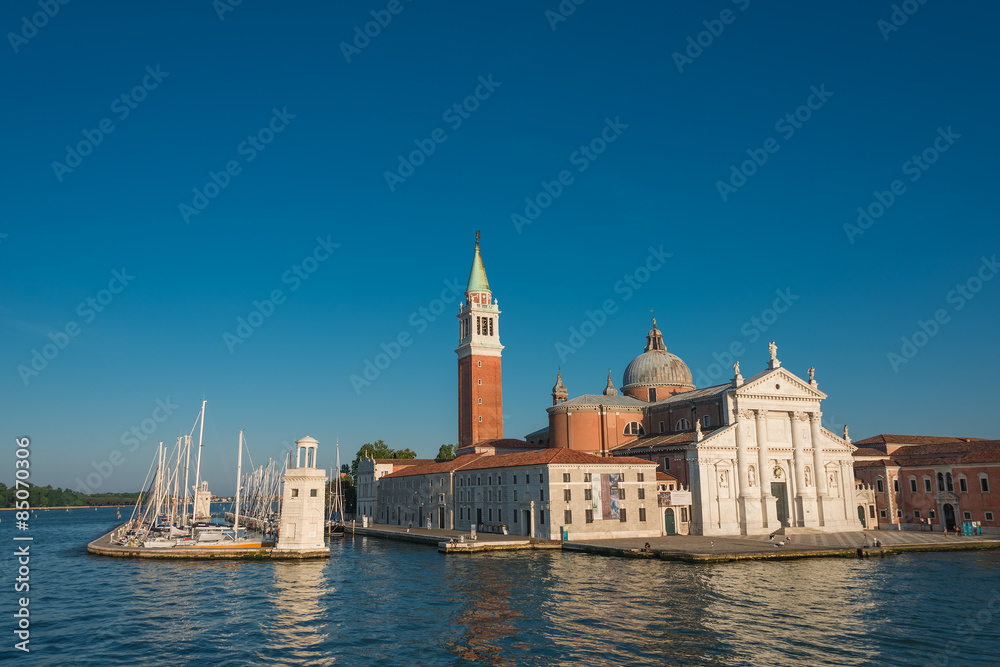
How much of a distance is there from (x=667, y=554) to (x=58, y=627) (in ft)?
110

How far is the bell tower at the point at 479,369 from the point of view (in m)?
86.2

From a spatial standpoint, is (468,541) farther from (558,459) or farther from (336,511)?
(336,511)

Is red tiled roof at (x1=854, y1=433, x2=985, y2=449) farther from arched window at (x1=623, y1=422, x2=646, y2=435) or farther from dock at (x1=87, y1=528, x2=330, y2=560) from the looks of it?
dock at (x1=87, y1=528, x2=330, y2=560)

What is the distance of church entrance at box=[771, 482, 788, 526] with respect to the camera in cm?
6519

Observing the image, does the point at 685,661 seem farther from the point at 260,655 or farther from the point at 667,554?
the point at 667,554

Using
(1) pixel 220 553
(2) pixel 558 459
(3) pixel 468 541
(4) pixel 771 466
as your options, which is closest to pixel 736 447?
(4) pixel 771 466

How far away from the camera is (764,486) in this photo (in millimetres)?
63469

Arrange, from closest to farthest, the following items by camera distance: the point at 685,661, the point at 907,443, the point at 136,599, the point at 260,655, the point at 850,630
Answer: the point at 685,661
the point at 260,655
the point at 850,630
the point at 136,599
the point at 907,443

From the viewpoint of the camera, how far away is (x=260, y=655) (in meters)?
25.8

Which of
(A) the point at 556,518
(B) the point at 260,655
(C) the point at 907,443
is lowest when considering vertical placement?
(B) the point at 260,655

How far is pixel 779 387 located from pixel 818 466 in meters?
7.97

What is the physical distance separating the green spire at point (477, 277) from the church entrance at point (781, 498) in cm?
4125

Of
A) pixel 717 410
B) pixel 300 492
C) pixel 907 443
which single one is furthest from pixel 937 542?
pixel 300 492

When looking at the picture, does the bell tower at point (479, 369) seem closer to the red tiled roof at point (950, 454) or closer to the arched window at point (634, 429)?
the arched window at point (634, 429)
